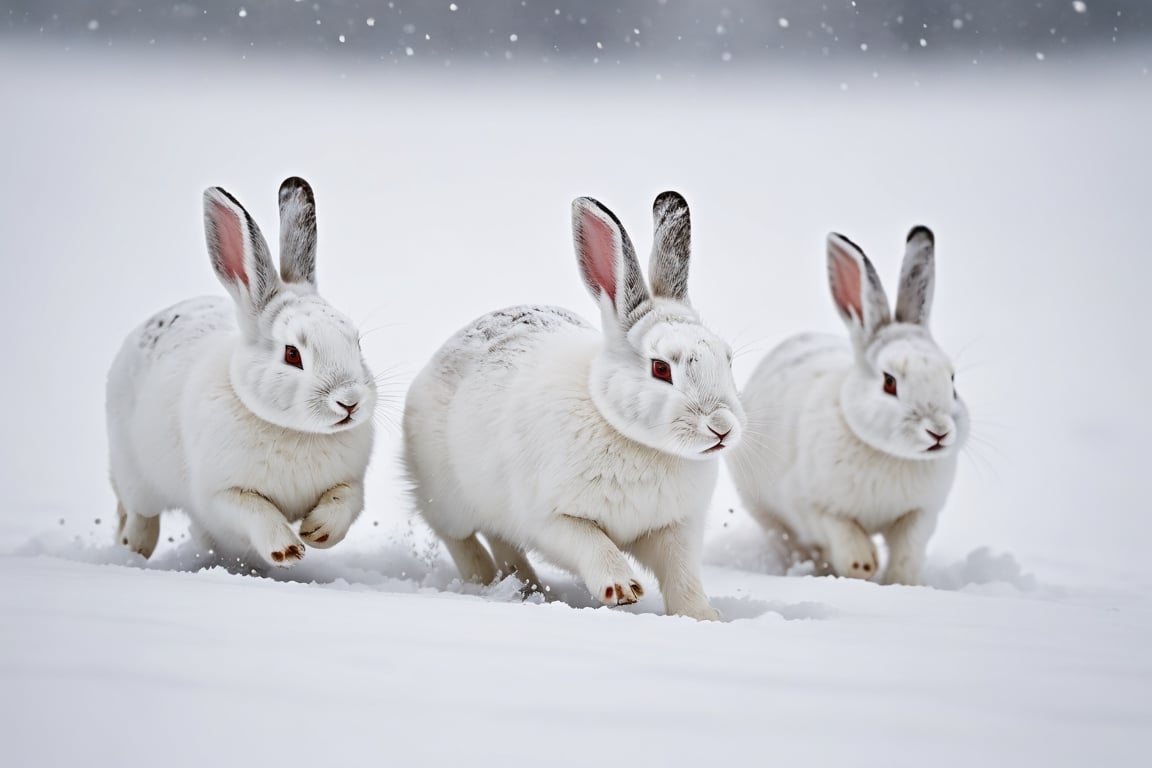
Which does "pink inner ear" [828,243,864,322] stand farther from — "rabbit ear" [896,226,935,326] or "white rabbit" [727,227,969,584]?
"rabbit ear" [896,226,935,326]

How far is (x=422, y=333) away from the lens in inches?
276

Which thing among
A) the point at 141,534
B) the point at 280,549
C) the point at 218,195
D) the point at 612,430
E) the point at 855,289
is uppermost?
the point at 855,289

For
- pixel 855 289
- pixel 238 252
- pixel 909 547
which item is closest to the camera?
pixel 238 252

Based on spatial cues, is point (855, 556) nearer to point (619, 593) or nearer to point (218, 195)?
point (619, 593)

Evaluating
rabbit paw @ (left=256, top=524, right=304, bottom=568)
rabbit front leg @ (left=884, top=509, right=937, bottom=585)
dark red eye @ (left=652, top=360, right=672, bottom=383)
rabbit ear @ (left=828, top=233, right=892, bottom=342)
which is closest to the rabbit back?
dark red eye @ (left=652, top=360, right=672, bottom=383)

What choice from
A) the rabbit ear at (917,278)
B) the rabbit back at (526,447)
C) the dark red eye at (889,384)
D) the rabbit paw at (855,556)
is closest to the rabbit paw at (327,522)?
the rabbit back at (526,447)

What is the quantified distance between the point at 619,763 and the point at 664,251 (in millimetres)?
2237

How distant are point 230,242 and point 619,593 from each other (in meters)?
1.94

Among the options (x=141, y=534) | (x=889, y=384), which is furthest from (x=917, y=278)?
(x=141, y=534)

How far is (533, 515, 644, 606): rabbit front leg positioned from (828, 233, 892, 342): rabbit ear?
1886 mm

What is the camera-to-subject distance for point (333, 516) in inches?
151

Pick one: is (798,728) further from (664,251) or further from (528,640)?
(664,251)

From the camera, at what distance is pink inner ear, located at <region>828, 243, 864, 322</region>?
4969 millimetres

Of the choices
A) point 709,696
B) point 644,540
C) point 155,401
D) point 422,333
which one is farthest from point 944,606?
point 422,333
